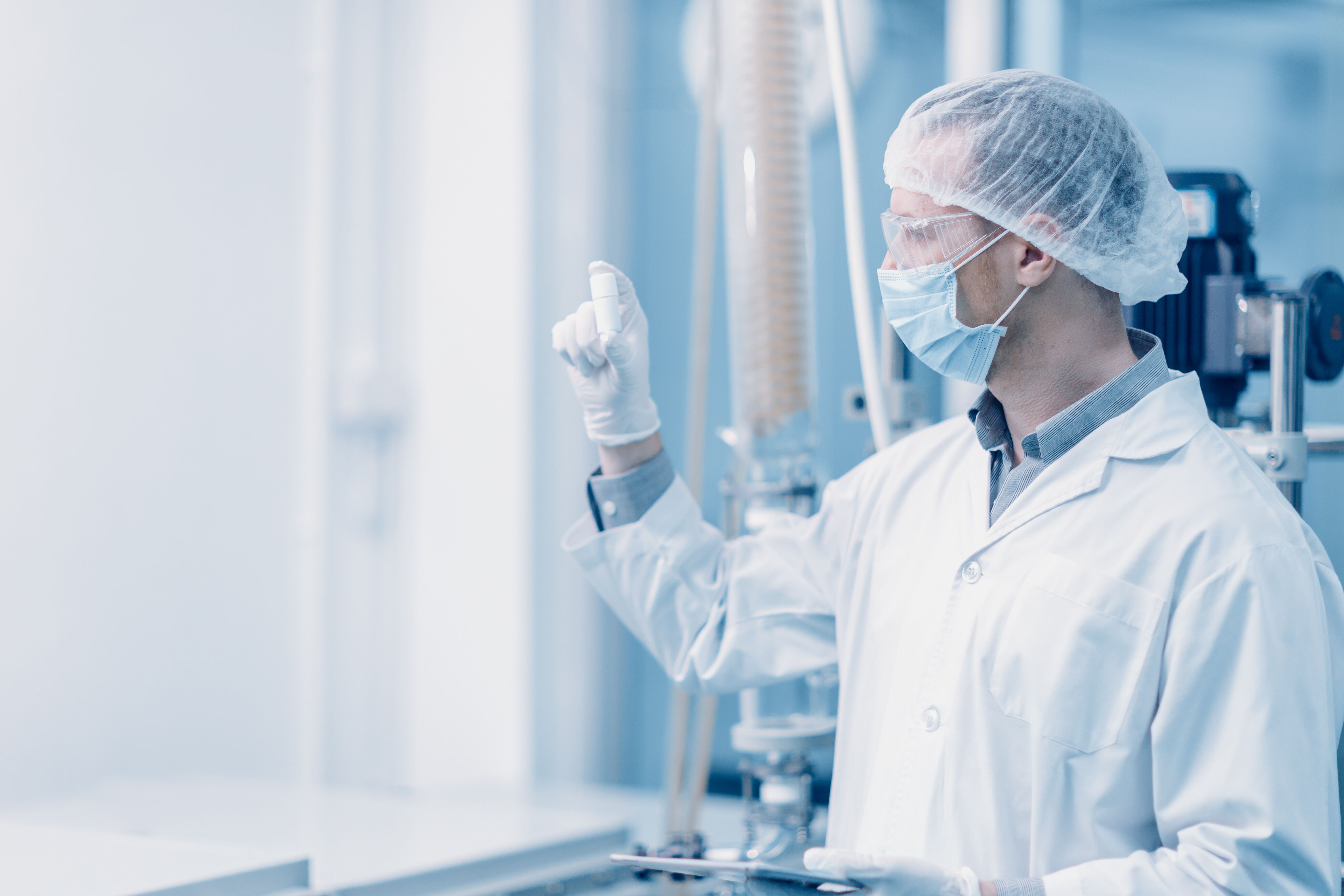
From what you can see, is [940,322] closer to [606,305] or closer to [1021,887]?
[606,305]

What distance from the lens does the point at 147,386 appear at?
159cm

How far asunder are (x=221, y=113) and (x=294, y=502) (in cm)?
59

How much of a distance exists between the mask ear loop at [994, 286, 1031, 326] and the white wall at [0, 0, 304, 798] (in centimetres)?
117

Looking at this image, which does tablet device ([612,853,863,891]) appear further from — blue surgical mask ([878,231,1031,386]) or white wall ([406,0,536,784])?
white wall ([406,0,536,784])

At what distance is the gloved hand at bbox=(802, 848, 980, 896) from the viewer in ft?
2.53

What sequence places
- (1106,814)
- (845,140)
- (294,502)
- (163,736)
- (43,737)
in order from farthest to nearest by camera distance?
(294,502) → (163,736) → (43,737) → (845,140) → (1106,814)

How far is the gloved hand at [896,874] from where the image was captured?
2.53ft

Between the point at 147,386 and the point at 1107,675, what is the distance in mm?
1302

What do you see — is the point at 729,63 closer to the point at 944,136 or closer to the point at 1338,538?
the point at 944,136

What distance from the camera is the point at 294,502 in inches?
70.8

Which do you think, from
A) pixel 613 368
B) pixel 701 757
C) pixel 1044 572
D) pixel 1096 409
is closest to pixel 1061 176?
pixel 1096 409

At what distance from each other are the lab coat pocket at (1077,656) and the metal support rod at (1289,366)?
1.09ft

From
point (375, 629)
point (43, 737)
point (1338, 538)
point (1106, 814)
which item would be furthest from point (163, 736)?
point (1338, 538)

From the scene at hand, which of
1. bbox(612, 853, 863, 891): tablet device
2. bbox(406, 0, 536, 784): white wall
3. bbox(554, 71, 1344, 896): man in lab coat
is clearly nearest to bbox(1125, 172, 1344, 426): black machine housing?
bbox(554, 71, 1344, 896): man in lab coat
